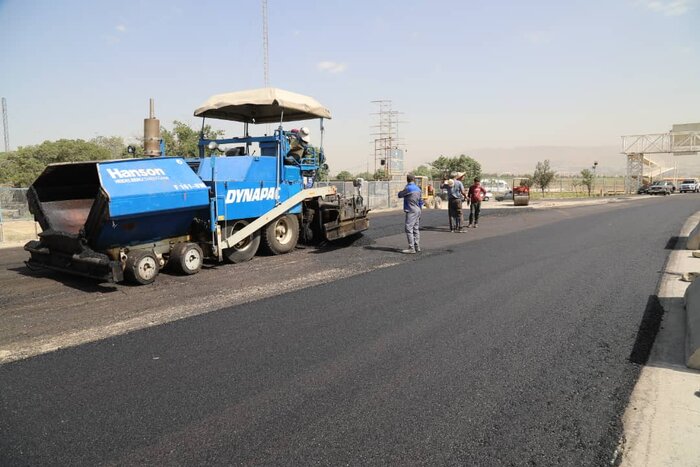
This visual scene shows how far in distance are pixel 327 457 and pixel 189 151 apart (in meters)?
31.8

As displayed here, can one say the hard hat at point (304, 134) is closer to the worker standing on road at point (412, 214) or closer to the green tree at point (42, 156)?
the worker standing on road at point (412, 214)

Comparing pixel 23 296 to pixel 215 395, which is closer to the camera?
pixel 215 395

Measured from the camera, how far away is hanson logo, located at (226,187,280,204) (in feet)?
28.9

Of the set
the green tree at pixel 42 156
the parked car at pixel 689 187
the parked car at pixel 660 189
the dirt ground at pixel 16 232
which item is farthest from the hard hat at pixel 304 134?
the parked car at pixel 689 187

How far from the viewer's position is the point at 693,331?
14.9ft

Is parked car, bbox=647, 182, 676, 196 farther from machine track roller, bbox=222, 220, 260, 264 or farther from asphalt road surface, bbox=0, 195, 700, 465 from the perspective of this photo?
machine track roller, bbox=222, 220, 260, 264

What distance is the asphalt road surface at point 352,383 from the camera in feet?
9.75

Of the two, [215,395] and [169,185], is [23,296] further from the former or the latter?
[215,395]

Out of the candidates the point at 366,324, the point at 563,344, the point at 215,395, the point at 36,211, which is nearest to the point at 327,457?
the point at 215,395

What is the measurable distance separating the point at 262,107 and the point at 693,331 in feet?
29.2

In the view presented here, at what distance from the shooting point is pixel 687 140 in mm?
56969

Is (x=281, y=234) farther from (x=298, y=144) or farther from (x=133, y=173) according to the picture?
(x=133, y=173)

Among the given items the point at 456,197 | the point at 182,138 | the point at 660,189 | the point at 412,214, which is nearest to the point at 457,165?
the point at 660,189

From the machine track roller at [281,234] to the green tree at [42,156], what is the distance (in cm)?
2296
